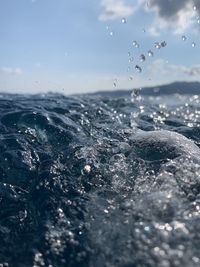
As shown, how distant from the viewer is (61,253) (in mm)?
5391

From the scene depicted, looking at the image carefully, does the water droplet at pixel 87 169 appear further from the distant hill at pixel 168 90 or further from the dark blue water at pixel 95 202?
the distant hill at pixel 168 90

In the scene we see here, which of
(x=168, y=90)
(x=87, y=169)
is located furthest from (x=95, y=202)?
(x=168, y=90)

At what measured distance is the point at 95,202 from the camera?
6590mm

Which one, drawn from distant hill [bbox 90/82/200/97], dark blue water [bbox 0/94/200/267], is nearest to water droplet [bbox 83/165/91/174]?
dark blue water [bbox 0/94/200/267]

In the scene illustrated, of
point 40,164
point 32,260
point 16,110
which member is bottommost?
point 32,260

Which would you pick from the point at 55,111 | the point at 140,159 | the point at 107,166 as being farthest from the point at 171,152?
the point at 55,111

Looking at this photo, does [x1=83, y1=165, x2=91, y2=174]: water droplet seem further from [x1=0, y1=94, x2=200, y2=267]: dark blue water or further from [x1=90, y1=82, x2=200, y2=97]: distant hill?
[x1=90, y1=82, x2=200, y2=97]: distant hill

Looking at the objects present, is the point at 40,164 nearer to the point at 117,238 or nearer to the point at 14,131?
the point at 14,131

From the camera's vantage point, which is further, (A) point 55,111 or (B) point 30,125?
(A) point 55,111

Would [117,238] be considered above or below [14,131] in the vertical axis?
below

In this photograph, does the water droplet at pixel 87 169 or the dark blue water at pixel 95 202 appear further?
the water droplet at pixel 87 169

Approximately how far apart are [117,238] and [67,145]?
4566 mm

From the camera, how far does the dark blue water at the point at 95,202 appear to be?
17.2 ft

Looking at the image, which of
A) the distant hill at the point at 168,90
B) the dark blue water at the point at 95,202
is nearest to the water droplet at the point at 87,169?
the dark blue water at the point at 95,202
